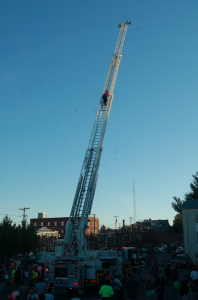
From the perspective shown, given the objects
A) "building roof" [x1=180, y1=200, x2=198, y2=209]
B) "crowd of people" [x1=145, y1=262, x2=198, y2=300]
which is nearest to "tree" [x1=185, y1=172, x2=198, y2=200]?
"building roof" [x1=180, y1=200, x2=198, y2=209]

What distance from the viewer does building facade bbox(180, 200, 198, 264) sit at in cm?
3688

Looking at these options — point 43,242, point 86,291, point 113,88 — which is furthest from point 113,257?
point 43,242

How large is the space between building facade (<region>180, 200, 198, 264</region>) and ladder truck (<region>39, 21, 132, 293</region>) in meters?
20.1

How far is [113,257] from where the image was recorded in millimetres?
18844

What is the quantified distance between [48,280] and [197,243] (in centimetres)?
2592

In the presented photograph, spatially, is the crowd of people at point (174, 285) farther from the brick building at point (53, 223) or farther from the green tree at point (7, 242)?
the brick building at point (53, 223)

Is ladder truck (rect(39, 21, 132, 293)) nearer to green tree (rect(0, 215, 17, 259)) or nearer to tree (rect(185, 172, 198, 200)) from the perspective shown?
green tree (rect(0, 215, 17, 259))

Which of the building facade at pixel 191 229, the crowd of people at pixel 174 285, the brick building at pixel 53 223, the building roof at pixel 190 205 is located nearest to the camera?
the crowd of people at pixel 174 285

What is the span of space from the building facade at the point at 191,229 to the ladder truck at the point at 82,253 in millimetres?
20060

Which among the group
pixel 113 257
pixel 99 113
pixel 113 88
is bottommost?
pixel 113 257

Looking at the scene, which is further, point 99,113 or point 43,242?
point 43,242

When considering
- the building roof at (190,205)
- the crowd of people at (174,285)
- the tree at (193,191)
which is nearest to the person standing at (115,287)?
the crowd of people at (174,285)

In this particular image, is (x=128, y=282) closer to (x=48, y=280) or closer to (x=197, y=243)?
(x=48, y=280)

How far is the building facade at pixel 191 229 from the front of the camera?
121 feet
